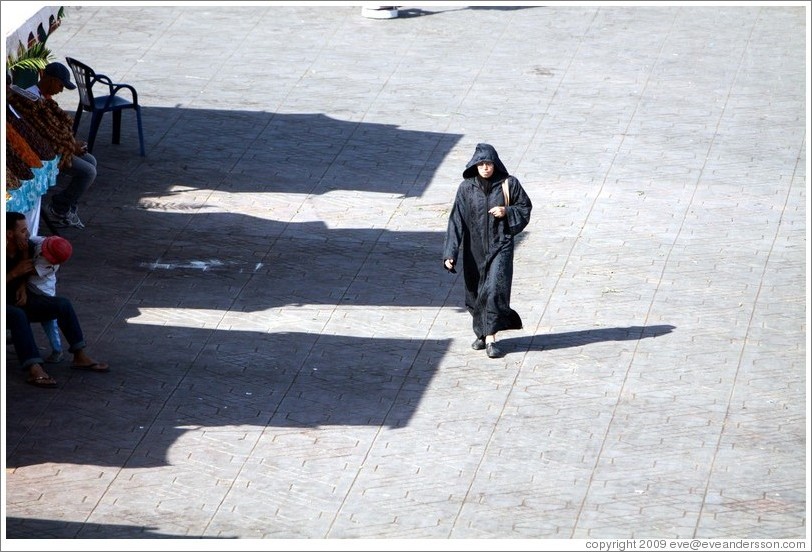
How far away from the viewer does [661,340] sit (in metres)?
11.5

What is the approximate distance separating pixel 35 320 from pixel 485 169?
3.74 meters

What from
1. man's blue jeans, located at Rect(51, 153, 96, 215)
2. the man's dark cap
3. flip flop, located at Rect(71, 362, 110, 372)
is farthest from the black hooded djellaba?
the man's dark cap

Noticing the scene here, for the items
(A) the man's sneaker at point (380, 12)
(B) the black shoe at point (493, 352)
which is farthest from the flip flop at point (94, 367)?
(A) the man's sneaker at point (380, 12)

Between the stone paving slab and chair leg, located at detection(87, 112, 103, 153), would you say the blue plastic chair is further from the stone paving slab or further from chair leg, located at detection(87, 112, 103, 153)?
the stone paving slab

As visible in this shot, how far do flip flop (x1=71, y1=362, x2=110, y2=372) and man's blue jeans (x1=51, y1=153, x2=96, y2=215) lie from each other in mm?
3259

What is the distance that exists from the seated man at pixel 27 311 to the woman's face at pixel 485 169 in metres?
3.38

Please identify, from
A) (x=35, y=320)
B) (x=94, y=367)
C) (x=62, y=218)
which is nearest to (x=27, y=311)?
(x=35, y=320)

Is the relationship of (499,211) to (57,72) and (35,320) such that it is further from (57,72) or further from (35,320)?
(57,72)

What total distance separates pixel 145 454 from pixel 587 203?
21.1 feet

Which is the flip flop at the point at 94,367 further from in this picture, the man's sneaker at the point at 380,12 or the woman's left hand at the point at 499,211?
the man's sneaker at the point at 380,12

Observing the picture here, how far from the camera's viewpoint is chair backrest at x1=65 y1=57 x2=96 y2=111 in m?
15.3

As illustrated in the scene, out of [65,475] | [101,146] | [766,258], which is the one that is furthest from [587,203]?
[65,475]

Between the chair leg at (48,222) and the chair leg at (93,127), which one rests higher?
the chair leg at (48,222)

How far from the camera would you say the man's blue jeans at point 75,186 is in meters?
13.6
